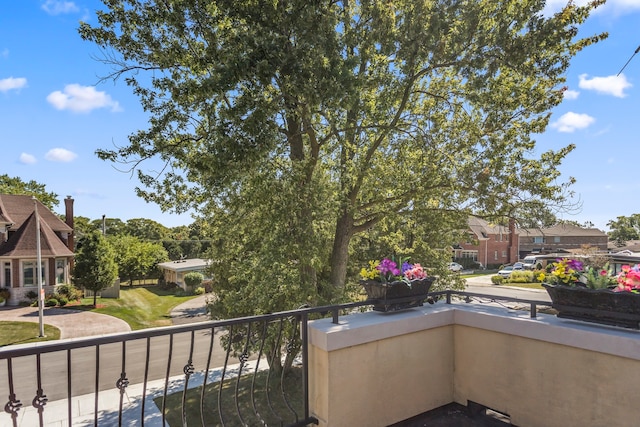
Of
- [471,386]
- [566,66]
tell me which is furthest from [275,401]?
[566,66]

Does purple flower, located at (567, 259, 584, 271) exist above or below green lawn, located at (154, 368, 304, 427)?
above

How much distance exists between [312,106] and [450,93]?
315 centimetres

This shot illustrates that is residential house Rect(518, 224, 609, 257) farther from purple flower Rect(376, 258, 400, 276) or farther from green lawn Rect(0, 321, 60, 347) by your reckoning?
purple flower Rect(376, 258, 400, 276)

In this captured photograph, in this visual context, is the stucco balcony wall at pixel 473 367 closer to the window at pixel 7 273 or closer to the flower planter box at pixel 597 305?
the flower planter box at pixel 597 305

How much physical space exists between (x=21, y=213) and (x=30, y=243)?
118 inches

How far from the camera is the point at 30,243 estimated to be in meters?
18.8

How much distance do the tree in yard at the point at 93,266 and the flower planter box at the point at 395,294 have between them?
18958 millimetres

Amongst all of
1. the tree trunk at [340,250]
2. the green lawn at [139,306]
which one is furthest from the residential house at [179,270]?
the tree trunk at [340,250]

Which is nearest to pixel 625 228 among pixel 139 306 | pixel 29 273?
pixel 139 306

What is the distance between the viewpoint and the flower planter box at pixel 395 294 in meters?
2.82

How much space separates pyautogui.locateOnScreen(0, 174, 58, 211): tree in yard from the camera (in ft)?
94.3

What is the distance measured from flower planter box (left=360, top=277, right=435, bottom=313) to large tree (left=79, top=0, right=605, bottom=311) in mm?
2492

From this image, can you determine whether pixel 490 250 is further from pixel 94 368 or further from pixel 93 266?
pixel 94 368

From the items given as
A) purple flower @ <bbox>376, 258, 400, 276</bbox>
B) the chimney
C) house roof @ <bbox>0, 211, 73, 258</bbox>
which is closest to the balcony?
purple flower @ <bbox>376, 258, 400, 276</bbox>
